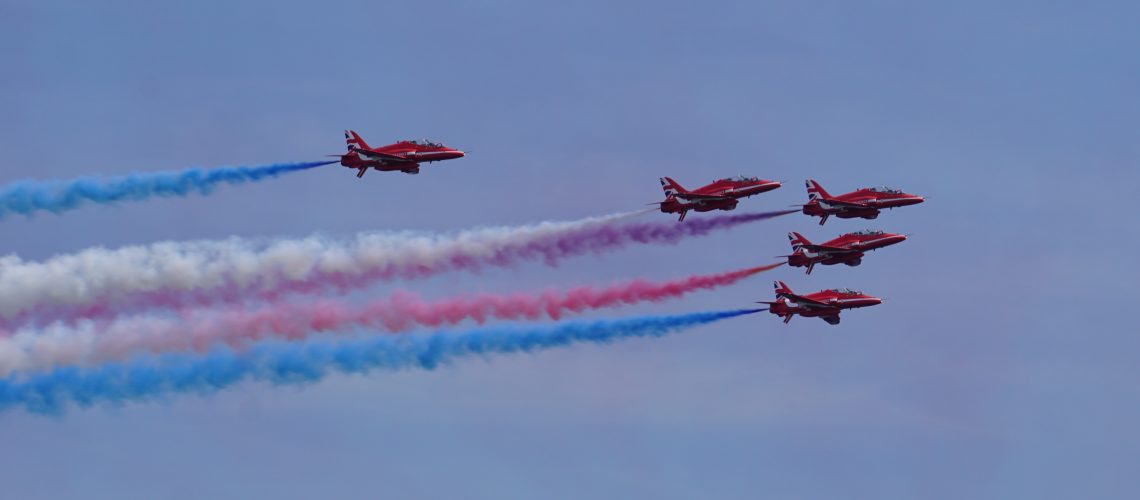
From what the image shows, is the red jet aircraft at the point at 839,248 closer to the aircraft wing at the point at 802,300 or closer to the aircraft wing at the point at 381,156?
the aircraft wing at the point at 802,300

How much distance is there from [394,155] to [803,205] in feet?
74.4

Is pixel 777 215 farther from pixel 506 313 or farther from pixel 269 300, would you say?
pixel 269 300

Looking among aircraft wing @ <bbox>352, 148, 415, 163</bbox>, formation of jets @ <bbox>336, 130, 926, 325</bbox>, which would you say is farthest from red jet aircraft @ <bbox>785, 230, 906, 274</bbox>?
aircraft wing @ <bbox>352, 148, 415, 163</bbox>

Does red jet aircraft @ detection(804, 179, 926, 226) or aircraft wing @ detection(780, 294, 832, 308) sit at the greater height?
red jet aircraft @ detection(804, 179, 926, 226)

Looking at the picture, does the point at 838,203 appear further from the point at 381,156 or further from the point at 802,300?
the point at 381,156

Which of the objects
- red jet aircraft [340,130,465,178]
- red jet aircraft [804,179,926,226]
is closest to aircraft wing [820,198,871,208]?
red jet aircraft [804,179,926,226]

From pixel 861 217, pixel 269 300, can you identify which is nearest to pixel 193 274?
pixel 269 300

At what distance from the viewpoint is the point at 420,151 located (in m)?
106

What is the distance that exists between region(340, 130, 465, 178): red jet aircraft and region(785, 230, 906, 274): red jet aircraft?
18.7 m

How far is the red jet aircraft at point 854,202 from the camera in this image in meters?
110

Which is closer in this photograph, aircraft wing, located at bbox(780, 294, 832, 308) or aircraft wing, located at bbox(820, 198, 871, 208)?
aircraft wing, located at bbox(780, 294, 832, 308)

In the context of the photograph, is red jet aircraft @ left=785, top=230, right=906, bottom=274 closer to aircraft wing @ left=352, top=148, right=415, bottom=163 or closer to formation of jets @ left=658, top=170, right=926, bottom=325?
formation of jets @ left=658, top=170, right=926, bottom=325

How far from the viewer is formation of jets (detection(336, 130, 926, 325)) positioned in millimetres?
105000

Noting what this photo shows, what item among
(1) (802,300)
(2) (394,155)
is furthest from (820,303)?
(2) (394,155)
